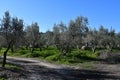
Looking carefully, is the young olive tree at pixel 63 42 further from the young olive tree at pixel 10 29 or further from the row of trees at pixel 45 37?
the young olive tree at pixel 10 29

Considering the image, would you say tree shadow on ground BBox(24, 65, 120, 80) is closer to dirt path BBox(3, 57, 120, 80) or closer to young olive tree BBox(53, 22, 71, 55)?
dirt path BBox(3, 57, 120, 80)

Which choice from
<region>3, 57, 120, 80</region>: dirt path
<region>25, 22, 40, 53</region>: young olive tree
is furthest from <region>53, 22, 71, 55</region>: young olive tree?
<region>3, 57, 120, 80</region>: dirt path

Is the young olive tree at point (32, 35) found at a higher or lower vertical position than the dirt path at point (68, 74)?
higher

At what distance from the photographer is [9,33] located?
1708 inches

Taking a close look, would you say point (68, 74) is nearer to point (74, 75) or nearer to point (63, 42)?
point (74, 75)

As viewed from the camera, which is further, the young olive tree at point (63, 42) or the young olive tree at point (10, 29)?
the young olive tree at point (63, 42)

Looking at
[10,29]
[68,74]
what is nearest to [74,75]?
[68,74]

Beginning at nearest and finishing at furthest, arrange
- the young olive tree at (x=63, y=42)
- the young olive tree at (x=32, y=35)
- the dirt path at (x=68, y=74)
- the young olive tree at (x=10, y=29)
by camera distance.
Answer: the dirt path at (x=68, y=74) < the young olive tree at (x=10, y=29) < the young olive tree at (x=63, y=42) < the young olive tree at (x=32, y=35)

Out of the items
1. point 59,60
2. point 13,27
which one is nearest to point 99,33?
point 59,60

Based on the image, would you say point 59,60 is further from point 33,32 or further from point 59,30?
point 33,32

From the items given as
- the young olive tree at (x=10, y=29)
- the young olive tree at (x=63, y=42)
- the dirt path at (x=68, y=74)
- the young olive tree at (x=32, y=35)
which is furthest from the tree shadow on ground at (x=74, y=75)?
the young olive tree at (x=32, y=35)

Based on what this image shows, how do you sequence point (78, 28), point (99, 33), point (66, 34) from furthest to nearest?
point (99, 33)
point (78, 28)
point (66, 34)

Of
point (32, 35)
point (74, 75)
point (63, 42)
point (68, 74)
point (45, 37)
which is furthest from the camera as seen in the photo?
point (45, 37)

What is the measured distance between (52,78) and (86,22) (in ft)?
166
